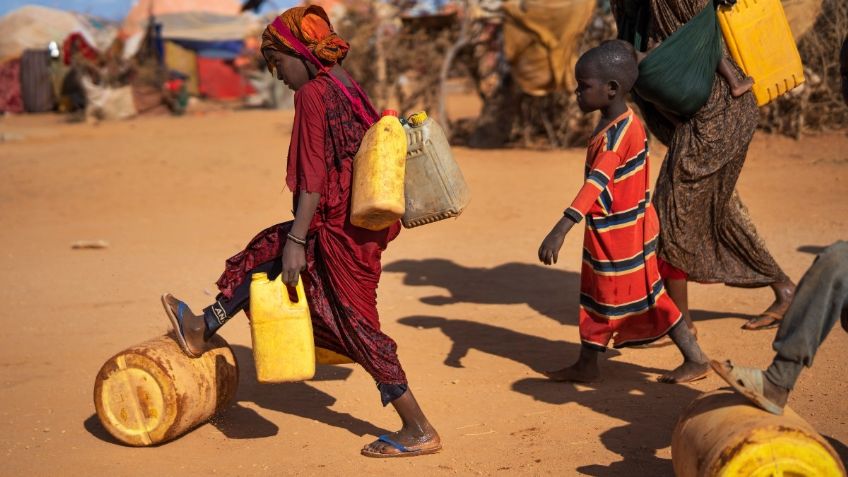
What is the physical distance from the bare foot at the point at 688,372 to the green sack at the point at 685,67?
1271 mm

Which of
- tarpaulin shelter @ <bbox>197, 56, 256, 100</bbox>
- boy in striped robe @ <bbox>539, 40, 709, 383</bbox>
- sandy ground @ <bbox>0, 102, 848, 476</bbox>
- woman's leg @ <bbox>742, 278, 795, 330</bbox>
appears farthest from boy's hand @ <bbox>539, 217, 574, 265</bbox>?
tarpaulin shelter @ <bbox>197, 56, 256, 100</bbox>

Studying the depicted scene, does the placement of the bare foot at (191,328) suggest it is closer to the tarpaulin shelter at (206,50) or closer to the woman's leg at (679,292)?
the woman's leg at (679,292)

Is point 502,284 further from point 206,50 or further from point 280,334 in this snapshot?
point 206,50

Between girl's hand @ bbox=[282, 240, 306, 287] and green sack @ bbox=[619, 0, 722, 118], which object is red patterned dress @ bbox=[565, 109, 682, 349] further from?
girl's hand @ bbox=[282, 240, 306, 287]

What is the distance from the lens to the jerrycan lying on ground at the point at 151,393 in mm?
3754

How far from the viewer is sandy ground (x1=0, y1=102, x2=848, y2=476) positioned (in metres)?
3.75

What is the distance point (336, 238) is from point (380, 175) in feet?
1.20

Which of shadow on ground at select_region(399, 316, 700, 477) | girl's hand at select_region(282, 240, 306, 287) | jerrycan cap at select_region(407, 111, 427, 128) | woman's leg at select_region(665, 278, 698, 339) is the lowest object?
shadow on ground at select_region(399, 316, 700, 477)

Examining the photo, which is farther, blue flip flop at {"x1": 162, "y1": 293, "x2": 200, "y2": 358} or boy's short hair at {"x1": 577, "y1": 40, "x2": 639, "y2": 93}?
boy's short hair at {"x1": 577, "y1": 40, "x2": 639, "y2": 93}

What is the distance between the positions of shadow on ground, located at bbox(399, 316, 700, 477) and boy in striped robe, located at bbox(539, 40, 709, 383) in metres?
0.24

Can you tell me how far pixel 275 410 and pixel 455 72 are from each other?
12.0m

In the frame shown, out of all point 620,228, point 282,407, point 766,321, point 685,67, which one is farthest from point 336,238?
point 766,321

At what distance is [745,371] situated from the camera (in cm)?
286

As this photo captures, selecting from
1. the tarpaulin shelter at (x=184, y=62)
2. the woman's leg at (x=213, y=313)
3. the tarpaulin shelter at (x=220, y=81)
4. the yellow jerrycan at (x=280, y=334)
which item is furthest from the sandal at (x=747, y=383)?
the tarpaulin shelter at (x=220, y=81)
